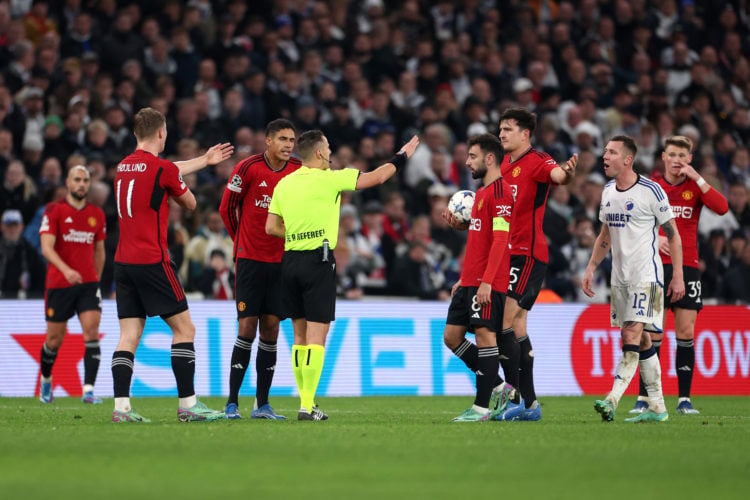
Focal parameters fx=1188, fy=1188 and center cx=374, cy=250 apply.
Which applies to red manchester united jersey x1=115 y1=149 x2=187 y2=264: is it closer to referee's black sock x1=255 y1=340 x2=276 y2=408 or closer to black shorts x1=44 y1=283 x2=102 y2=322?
referee's black sock x1=255 y1=340 x2=276 y2=408

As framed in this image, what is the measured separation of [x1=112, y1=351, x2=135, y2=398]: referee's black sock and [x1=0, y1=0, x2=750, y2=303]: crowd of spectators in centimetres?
599

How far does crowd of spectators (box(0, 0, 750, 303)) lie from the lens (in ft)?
57.8

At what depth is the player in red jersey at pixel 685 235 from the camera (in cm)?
1210

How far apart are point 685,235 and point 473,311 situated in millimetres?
3265

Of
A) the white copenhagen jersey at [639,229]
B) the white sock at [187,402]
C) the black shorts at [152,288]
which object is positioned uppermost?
the white copenhagen jersey at [639,229]

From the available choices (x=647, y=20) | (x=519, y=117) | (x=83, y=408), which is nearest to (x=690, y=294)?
(x=519, y=117)

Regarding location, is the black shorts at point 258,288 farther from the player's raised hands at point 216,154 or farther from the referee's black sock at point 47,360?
the referee's black sock at point 47,360

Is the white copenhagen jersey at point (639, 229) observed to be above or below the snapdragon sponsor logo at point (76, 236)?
below

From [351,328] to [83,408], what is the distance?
4.59 metres

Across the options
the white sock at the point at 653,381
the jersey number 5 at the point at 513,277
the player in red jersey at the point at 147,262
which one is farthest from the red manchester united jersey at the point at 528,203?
the player in red jersey at the point at 147,262

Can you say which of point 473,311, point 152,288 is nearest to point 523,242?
point 473,311

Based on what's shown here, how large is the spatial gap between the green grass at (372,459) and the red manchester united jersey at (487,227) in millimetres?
1307

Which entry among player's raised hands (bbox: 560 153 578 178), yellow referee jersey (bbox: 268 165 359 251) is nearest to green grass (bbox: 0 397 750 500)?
yellow referee jersey (bbox: 268 165 359 251)

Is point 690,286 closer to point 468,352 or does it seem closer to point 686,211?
point 686,211
